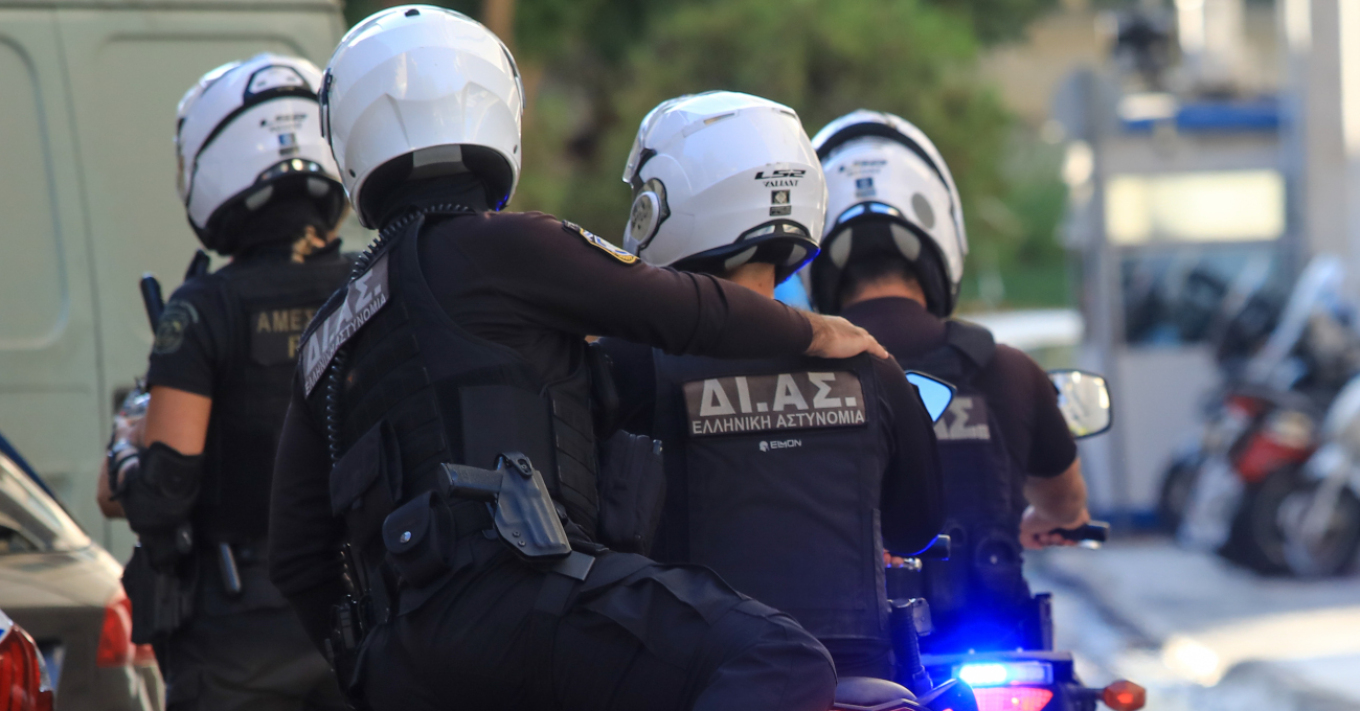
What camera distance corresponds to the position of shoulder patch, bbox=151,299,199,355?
342cm

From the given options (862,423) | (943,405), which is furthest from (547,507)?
(943,405)

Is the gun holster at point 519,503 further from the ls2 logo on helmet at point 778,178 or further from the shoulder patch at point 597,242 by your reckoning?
the ls2 logo on helmet at point 778,178

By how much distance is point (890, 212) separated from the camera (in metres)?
3.62

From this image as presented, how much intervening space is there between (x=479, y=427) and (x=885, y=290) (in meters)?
1.43

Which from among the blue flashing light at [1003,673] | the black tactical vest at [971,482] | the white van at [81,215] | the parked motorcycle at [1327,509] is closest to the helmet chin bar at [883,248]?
the black tactical vest at [971,482]

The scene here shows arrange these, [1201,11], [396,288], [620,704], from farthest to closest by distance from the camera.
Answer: [1201,11], [396,288], [620,704]

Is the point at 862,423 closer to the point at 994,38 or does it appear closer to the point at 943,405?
the point at 943,405

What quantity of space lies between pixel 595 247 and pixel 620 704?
63 centimetres

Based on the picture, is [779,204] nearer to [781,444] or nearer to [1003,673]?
[781,444]

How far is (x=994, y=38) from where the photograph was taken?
2723 centimetres

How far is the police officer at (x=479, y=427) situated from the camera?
7.27ft

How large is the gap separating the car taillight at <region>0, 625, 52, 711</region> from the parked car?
56cm

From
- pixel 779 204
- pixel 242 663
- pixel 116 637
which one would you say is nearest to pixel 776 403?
pixel 779 204

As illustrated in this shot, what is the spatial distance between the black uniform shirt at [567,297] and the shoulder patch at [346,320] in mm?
71
